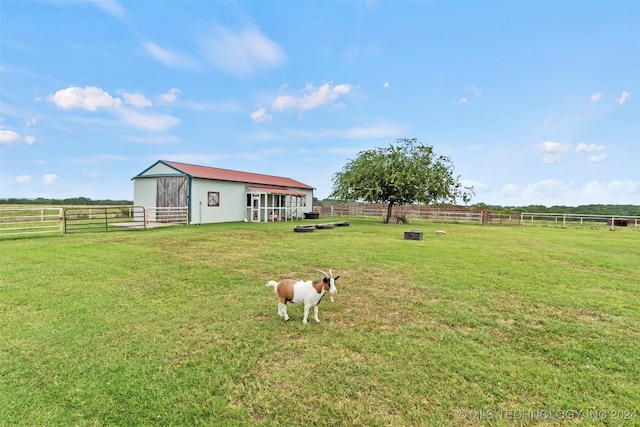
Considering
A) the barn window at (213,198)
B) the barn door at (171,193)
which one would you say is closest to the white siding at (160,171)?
the barn door at (171,193)

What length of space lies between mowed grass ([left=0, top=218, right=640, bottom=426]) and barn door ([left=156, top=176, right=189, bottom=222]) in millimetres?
11726

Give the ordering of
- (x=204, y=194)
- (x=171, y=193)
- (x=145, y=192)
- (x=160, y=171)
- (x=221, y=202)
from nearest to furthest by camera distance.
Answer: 1. (x=171, y=193)
2. (x=204, y=194)
3. (x=160, y=171)
4. (x=145, y=192)
5. (x=221, y=202)

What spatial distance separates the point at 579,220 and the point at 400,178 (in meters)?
15.3

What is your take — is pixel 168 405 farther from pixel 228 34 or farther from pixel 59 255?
pixel 228 34

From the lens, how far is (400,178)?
20.6 metres

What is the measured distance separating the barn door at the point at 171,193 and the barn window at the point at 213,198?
1.49 meters

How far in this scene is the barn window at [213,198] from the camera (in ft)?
61.4

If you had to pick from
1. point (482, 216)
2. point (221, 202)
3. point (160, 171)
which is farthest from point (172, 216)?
point (482, 216)

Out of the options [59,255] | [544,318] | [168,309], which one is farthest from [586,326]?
[59,255]

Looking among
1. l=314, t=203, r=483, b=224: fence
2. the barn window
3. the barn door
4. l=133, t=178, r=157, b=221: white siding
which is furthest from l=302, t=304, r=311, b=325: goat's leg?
l=314, t=203, r=483, b=224: fence

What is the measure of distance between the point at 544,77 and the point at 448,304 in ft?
49.7

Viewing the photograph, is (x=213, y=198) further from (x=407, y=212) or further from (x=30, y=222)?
(x=407, y=212)

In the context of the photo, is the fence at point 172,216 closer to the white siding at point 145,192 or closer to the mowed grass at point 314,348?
the white siding at point 145,192

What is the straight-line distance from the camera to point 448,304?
14.5ft
